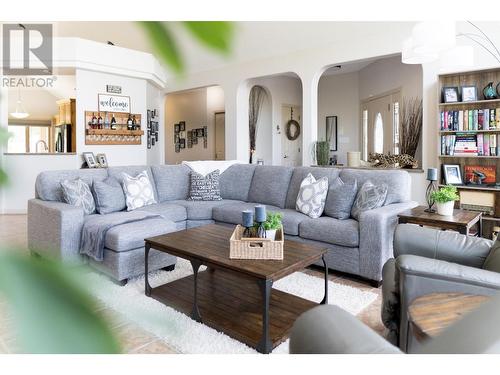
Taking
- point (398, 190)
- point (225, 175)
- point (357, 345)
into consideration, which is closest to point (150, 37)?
point (357, 345)

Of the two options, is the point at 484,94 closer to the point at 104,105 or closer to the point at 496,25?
the point at 496,25

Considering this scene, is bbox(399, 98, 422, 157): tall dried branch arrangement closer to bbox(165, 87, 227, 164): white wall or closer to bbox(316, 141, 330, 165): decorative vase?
bbox(316, 141, 330, 165): decorative vase

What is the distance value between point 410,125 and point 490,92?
183 cm

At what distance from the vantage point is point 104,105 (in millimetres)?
6121

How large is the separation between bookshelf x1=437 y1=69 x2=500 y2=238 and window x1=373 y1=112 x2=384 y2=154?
2.76 meters

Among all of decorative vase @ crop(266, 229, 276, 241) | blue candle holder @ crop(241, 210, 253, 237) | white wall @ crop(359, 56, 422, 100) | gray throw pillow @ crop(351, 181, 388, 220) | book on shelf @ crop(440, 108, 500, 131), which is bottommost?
decorative vase @ crop(266, 229, 276, 241)

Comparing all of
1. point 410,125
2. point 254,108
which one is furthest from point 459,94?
point 254,108

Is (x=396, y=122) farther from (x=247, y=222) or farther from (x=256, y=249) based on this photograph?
(x=256, y=249)

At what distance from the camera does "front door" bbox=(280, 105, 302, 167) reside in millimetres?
8352

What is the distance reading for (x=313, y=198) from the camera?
3.48 m

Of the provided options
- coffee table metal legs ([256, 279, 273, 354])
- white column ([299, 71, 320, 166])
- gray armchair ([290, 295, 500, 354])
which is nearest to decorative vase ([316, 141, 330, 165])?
white column ([299, 71, 320, 166])

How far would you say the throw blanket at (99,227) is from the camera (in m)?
2.93

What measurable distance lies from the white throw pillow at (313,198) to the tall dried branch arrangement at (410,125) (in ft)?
9.15

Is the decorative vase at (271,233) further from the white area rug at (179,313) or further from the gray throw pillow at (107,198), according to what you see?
the gray throw pillow at (107,198)
